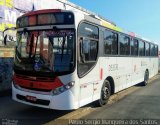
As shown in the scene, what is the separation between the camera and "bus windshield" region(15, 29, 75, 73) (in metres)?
7.48

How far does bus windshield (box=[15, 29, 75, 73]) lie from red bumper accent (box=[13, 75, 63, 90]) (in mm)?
330

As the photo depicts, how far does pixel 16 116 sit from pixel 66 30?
3074mm

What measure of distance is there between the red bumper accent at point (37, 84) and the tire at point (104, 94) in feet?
8.56

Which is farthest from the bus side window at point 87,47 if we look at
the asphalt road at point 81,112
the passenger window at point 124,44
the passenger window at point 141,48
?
the passenger window at point 141,48

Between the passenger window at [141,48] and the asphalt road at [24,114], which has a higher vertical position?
the passenger window at [141,48]

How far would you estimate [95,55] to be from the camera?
8.91 meters

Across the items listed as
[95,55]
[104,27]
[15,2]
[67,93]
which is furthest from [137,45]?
[67,93]

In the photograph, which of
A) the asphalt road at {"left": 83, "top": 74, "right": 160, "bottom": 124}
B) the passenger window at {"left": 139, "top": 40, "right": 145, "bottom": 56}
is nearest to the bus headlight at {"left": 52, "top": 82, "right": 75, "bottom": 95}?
the asphalt road at {"left": 83, "top": 74, "right": 160, "bottom": 124}

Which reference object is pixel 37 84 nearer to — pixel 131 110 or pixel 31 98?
pixel 31 98

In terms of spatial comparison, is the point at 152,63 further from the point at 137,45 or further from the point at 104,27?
the point at 104,27

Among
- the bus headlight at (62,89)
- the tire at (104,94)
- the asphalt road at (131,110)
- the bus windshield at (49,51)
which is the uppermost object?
the bus windshield at (49,51)

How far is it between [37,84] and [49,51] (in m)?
1.01

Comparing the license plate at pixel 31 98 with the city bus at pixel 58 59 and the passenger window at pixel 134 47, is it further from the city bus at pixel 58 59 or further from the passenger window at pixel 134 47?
the passenger window at pixel 134 47

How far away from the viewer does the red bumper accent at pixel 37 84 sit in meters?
7.44
